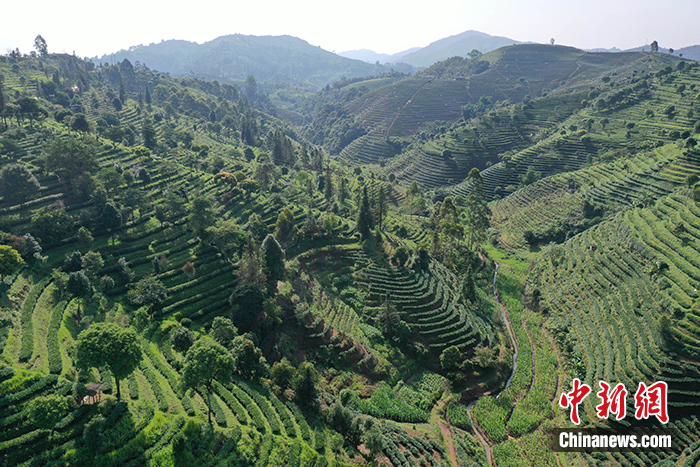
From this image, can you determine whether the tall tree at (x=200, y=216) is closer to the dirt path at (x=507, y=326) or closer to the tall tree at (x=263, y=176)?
the tall tree at (x=263, y=176)

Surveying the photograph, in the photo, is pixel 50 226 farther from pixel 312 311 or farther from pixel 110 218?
pixel 312 311

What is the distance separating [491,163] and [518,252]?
63946 millimetres

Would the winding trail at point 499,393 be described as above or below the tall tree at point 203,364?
below

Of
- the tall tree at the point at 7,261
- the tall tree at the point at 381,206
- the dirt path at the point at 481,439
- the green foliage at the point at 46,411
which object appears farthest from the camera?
the tall tree at the point at 381,206

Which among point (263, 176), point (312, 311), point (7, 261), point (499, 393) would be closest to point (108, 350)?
point (7, 261)

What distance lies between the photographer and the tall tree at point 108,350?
1137 inches

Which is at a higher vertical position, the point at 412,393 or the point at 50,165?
the point at 50,165

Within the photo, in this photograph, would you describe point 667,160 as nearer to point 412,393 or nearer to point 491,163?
point 491,163

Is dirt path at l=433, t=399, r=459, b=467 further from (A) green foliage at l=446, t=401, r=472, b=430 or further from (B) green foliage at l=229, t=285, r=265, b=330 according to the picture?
(B) green foliage at l=229, t=285, r=265, b=330

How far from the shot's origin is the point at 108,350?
95.3 ft

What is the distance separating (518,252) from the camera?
86.6 meters

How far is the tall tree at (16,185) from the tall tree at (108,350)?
49.6 metres

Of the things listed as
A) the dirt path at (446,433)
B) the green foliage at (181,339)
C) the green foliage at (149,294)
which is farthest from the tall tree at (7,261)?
the dirt path at (446,433)

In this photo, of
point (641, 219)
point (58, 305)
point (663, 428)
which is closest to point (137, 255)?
point (58, 305)
